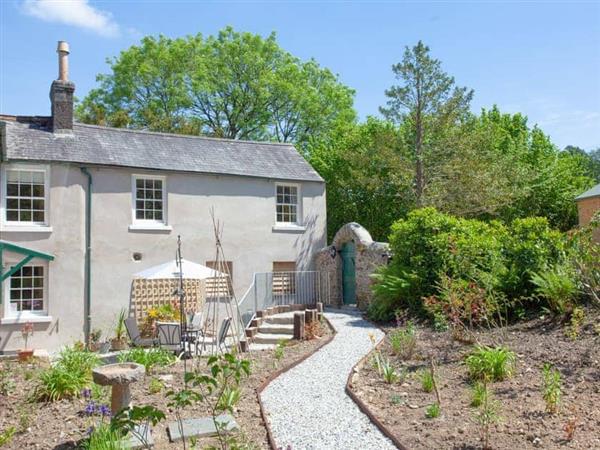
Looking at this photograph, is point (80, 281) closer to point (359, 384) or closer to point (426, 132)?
point (359, 384)

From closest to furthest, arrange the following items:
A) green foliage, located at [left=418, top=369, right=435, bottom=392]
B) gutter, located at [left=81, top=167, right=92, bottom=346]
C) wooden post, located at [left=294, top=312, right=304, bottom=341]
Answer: green foliage, located at [left=418, top=369, right=435, bottom=392] < wooden post, located at [left=294, top=312, right=304, bottom=341] < gutter, located at [left=81, top=167, right=92, bottom=346]

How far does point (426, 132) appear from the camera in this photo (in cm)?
2219

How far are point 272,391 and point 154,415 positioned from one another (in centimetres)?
397

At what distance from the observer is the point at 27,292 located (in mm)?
15562

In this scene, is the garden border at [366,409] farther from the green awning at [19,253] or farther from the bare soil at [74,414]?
the green awning at [19,253]

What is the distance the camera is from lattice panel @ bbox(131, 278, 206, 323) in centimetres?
1678

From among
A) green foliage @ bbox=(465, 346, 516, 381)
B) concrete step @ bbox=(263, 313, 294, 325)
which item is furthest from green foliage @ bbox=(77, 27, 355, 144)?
green foliage @ bbox=(465, 346, 516, 381)

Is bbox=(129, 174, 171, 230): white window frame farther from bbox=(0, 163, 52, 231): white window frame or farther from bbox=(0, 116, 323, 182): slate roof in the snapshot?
bbox=(0, 163, 52, 231): white window frame

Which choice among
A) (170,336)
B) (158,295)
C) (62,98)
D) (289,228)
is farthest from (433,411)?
(62,98)

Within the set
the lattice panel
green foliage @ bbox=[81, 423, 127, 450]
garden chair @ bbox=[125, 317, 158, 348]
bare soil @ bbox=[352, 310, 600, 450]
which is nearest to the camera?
green foliage @ bbox=[81, 423, 127, 450]

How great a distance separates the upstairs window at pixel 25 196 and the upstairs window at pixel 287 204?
26.2ft

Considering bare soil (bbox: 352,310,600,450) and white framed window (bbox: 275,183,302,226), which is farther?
white framed window (bbox: 275,183,302,226)

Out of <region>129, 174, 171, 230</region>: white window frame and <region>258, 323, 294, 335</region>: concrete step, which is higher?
<region>129, 174, 171, 230</region>: white window frame

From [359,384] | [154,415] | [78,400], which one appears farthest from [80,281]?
[154,415]
